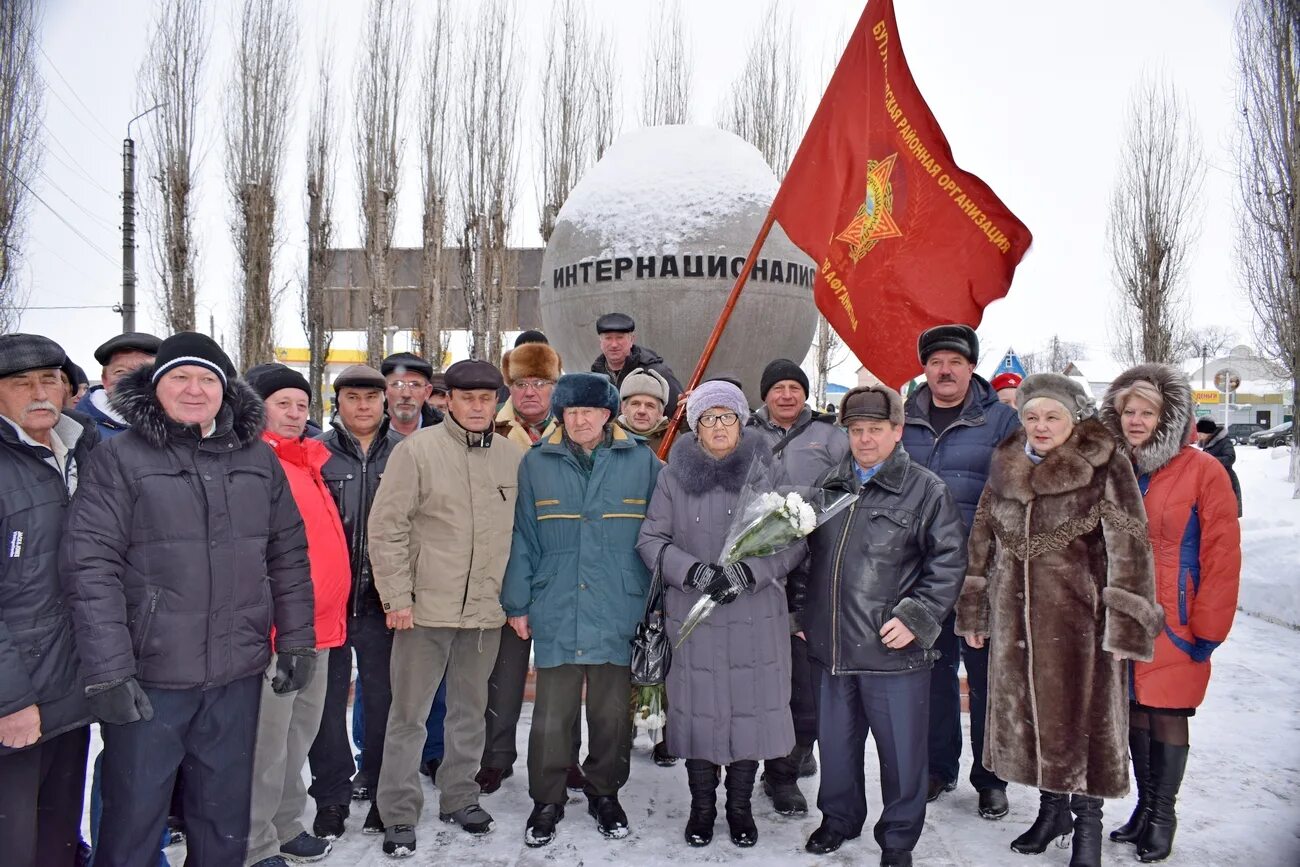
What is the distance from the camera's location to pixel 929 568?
3.07 meters

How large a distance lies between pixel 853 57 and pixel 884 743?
11.7 feet

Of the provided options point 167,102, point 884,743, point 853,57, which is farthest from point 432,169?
point 884,743

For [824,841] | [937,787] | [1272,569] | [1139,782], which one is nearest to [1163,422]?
[1139,782]

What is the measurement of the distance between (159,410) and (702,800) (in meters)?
2.37

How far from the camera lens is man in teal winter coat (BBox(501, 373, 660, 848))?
3.26 metres

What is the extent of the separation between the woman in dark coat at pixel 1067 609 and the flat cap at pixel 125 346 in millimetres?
3542

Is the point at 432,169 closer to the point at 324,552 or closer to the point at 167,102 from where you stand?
the point at 167,102

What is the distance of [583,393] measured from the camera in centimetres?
334

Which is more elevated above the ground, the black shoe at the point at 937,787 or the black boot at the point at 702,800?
the black boot at the point at 702,800

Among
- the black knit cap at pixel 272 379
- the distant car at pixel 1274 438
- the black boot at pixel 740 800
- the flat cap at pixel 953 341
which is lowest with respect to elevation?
the black boot at pixel 740 800

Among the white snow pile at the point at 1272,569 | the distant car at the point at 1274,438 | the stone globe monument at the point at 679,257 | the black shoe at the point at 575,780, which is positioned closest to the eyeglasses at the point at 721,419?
the black shoe at the point at 575,780

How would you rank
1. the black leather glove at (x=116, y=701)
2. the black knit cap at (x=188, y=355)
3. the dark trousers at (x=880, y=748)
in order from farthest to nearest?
the dark trousers at (x=880, y=748), the black knit cap at (x=188, y=355), the black leather glove at (x=116, y=701)

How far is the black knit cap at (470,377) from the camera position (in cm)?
333

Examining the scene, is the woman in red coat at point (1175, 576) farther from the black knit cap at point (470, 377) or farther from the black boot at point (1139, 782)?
the black knit cap at point (470, 377)
